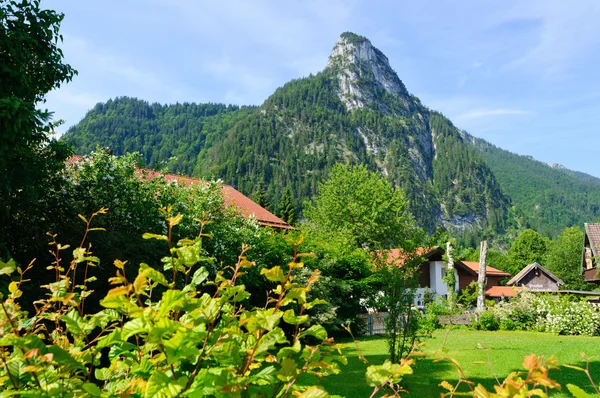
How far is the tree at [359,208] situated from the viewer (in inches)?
1581

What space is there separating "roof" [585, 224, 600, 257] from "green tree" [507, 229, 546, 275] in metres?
59.0

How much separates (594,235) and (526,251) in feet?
203

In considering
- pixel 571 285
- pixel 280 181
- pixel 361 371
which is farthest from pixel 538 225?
pixel 361 371

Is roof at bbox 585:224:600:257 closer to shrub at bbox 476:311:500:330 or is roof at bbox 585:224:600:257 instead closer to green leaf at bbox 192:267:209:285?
shrub at bbox 476:311:500:330

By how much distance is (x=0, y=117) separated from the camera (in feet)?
19.7

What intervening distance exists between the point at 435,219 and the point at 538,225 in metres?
49.4

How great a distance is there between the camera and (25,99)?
25.2 feet

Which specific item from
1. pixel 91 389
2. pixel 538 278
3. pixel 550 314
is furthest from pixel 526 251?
pixel 91 389

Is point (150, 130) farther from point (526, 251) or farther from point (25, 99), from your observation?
point (25, 99)

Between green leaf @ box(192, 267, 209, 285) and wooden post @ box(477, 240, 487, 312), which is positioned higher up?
green leaf @ box(192, 267, 209, 285)

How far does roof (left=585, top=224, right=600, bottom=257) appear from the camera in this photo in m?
22.7

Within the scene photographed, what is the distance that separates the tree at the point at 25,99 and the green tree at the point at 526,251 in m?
83.5

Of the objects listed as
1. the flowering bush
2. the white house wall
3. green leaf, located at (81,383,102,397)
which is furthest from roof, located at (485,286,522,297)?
green leaf, located at (81,383,102,397)

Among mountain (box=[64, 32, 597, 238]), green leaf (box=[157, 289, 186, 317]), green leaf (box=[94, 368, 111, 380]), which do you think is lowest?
green leaf (box=[94, 368, 111, 380])
